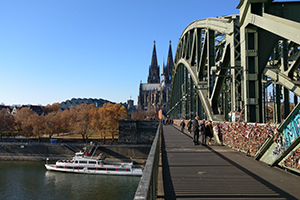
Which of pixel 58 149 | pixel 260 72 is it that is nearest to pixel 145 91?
pixel 58 149

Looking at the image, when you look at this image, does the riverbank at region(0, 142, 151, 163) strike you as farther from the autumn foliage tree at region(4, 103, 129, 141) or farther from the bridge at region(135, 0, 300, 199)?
the bridge at region(135, 0, 300, 199)

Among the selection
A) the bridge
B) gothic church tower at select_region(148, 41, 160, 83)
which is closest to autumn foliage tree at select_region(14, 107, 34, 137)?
the bridge

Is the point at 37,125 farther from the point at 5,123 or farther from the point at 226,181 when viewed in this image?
the point at 226,181

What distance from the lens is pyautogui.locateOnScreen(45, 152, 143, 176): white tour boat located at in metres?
34.6

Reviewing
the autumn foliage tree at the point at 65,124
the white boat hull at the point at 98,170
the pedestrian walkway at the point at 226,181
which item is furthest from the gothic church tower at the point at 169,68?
the pedestrian walkway at the point at 226,181

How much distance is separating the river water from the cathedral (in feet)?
340

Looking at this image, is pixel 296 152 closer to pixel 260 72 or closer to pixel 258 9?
pixel 260 72

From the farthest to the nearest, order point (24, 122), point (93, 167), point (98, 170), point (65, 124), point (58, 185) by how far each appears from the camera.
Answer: point (65, 124), point (24, 122), point (93, 167), point (98, 170), point (58, 185)

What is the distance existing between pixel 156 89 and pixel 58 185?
129835mm

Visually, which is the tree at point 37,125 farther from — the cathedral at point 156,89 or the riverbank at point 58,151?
the cathedral at point 156,89

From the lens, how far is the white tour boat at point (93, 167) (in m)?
34.6

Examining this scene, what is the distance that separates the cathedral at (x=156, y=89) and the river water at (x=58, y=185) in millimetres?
103600

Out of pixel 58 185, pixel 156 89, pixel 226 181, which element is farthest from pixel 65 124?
pixel 156 89

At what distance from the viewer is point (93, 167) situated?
36.0 metres
